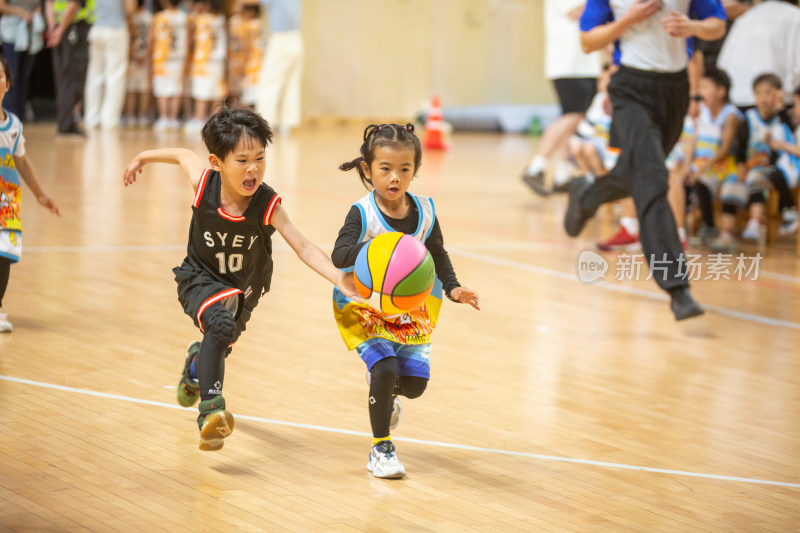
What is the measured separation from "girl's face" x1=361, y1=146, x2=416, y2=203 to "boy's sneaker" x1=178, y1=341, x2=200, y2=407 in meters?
Result: 0.91

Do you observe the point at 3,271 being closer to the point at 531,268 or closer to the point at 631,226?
the point at 531,268

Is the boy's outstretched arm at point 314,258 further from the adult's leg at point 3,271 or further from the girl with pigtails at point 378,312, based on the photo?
the adult's leg at point 3,271

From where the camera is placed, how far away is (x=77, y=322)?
5199 mm

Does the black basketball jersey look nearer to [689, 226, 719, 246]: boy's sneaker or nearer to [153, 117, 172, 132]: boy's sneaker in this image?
[689, 226, 719, 246]: boy's sneaker

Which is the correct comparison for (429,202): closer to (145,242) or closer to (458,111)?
(145,242)

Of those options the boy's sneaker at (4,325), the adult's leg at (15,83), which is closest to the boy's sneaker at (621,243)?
the boy's sneaker at (4,325)

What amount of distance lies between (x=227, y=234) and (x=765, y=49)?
6.96 m

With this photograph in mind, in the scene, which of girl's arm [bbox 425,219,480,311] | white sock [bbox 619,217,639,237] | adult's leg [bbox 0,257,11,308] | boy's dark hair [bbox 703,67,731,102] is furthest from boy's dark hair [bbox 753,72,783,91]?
adult's leg [bbox 0,257,11,308]

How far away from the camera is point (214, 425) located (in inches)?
131

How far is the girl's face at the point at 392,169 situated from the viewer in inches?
140

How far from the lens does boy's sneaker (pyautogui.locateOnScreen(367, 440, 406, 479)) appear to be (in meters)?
3.44

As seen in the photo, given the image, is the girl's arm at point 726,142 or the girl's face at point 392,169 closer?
the girl's face at point 392,169

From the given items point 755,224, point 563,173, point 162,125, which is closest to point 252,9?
point 162,125

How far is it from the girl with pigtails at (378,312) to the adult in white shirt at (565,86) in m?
6.15
